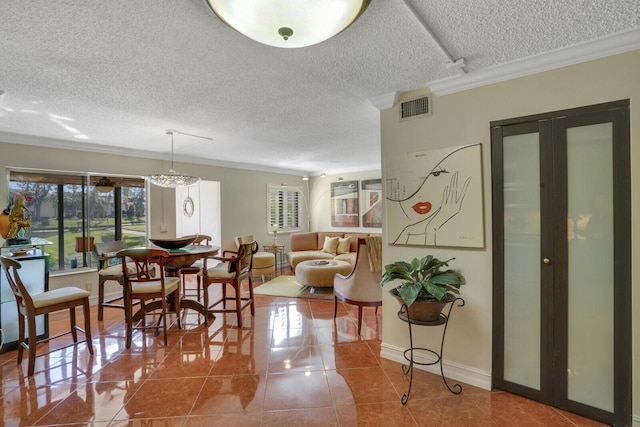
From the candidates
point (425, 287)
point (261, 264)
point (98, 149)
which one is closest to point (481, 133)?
point (425, 287)

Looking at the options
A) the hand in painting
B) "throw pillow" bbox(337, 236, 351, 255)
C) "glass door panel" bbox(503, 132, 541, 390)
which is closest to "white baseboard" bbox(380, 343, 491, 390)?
"glass door panel" bbox(503, 132, 541, 390)

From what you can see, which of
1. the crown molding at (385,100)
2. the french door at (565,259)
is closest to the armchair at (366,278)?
the french door at (565,259)

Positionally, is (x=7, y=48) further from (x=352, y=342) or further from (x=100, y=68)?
(x=352, y=342)

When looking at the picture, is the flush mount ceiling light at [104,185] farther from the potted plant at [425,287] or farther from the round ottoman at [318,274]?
the potted plant at [425,287]

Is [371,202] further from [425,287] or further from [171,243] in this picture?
[425,287]

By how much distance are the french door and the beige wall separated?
0.05 m

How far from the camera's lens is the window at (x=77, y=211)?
4070 mm

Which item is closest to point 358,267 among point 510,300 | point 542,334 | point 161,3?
point 510,300

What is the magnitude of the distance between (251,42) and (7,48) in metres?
1.53

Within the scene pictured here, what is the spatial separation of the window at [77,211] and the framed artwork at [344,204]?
4.41 m

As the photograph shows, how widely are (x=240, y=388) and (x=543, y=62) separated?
10.6 feet

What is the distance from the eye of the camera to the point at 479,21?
1640mm

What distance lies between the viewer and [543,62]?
6.56 ft

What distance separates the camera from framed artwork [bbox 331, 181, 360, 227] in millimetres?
7520
